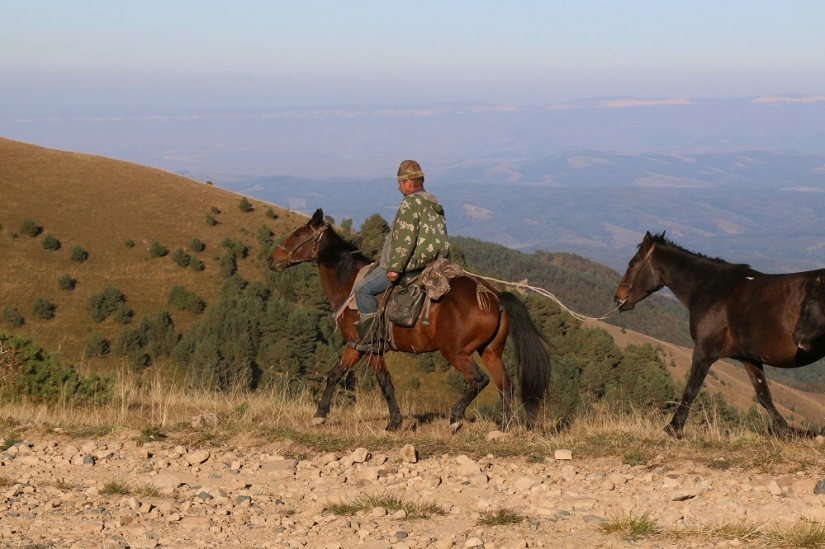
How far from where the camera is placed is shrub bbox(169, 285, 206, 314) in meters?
52.8

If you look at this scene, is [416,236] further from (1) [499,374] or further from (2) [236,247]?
(2) [236,247]

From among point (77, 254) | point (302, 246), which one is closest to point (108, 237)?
point (77, 254)

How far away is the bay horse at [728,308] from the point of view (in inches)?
337

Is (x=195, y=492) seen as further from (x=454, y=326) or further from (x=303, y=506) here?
(x=454, y=326)

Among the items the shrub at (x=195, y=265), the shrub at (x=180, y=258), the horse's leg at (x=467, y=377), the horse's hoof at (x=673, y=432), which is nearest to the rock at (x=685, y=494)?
the horse's hoof at (x=673, y=432)

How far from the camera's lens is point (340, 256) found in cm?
1056

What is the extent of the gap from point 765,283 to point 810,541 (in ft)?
15.3

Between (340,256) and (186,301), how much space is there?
146 ft

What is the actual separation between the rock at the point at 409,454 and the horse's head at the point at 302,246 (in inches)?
161

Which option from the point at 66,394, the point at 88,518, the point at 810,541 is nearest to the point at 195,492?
the point at 88,518

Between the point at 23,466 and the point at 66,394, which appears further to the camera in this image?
the point at 66,394

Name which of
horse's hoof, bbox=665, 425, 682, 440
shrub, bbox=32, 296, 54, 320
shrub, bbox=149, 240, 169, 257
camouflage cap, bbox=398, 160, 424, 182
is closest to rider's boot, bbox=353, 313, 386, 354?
camouflage cap, bbox=398, 160, 424, 182

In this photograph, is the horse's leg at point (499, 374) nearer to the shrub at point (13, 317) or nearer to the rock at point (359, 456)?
the rock at point (359, 456)

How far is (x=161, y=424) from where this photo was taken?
860 centimetres
